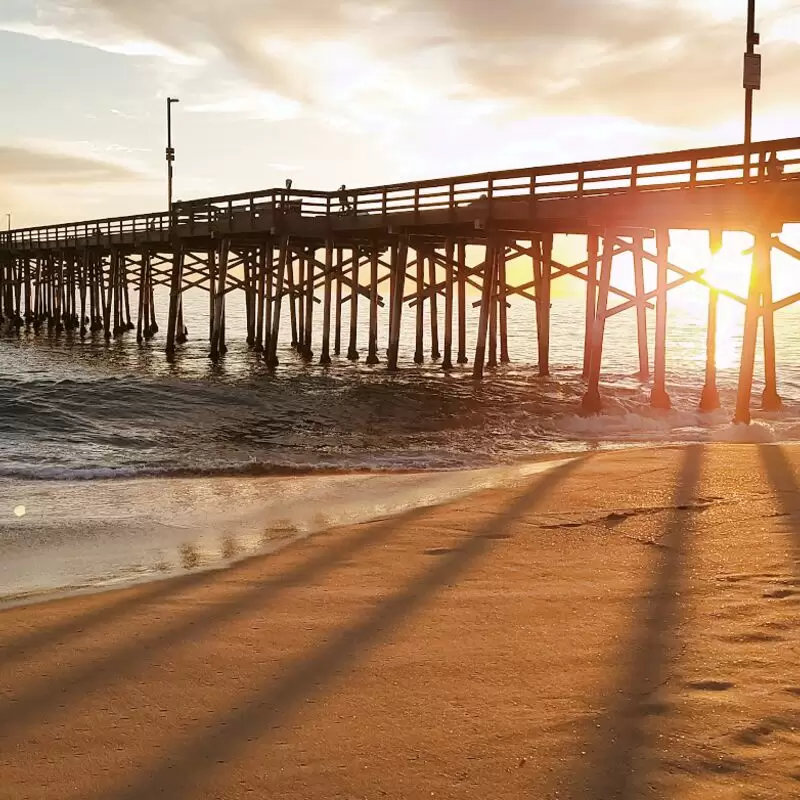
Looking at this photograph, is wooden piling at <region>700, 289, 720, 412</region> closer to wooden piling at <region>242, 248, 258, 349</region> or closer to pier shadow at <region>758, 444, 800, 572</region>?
pier shadow at <region>758, 444, 800, 572</region>

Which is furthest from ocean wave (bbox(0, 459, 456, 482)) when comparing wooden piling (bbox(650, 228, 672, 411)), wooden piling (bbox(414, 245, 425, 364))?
wooden piling (bbox(414, 245, 425, 364))

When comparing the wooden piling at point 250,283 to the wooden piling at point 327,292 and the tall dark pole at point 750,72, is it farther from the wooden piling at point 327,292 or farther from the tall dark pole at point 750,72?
the tall dark pole at point 750,72

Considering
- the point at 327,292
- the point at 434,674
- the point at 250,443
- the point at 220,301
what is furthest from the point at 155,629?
the point at 220,301

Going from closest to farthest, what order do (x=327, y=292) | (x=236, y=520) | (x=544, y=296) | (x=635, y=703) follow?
(x=635, y=703), (x=236, y=520), (x=544, y=296), (x=327, y=292)

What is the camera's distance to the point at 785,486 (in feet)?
24.7

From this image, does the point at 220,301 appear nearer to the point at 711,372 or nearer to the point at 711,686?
the point at 711,372

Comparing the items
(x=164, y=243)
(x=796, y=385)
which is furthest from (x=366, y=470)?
(x=164, y=243)

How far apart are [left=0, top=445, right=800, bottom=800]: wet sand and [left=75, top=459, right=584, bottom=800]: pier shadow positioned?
0.04ft

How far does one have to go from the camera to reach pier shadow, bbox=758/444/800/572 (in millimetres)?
5855

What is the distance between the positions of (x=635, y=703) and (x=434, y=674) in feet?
2.90

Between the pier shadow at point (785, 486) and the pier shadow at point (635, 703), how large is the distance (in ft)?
2.46

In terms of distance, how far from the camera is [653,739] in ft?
10.9

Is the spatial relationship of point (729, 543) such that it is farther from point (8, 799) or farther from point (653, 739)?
point (8, 799)

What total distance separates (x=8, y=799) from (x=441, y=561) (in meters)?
3.31
